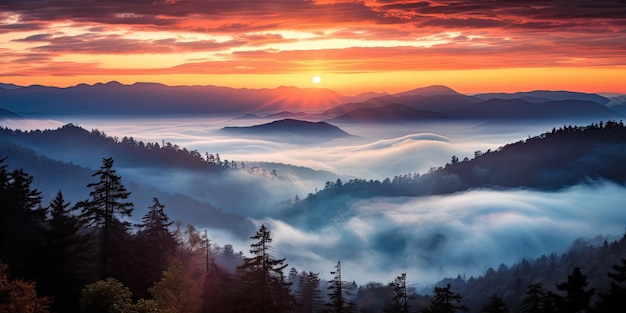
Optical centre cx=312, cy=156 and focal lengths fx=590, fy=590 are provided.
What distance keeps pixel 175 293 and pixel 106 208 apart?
10504 mm

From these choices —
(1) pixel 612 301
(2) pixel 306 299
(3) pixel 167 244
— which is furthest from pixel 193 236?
(1) pixel 612 301

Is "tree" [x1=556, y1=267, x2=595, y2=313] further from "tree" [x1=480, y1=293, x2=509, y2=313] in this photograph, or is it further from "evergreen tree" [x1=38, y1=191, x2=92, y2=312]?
"evergreen tree" [x1=38, y1=191, x2=92, y2=312]

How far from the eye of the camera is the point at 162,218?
7775 centimetres

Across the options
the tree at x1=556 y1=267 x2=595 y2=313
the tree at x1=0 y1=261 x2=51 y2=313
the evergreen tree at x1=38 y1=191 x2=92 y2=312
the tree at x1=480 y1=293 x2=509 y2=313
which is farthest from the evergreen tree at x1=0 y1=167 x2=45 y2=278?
the tree at x1=480 y1=293 x2=509 y2=313

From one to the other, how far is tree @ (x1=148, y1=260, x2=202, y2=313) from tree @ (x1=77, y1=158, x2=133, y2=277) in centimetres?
532

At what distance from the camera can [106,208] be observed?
56.3m

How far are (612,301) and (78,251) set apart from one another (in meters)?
43.1

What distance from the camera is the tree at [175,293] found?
53062mm

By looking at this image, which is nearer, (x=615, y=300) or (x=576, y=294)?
(x=615, y=300)

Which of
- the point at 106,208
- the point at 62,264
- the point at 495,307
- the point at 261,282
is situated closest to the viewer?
the point at 261,282

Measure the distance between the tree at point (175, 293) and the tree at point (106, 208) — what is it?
532 cm

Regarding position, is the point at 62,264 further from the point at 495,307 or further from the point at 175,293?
the point at 495,307

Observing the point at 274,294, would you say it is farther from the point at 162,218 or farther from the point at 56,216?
the point at 162,218

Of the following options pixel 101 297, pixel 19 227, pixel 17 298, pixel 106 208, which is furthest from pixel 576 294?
pixel 19 227
